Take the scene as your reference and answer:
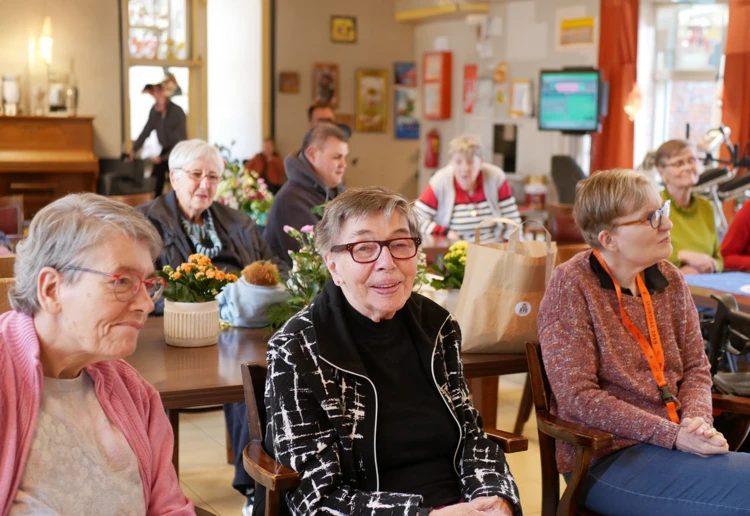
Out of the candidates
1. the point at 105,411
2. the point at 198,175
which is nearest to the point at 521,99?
the point at 198,175

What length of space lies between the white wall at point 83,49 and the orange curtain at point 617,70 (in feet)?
19.1

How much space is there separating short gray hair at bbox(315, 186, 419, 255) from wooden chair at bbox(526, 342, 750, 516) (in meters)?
0.65

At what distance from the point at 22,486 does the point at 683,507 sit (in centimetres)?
155

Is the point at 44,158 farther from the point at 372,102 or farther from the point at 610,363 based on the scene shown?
the point at 610,363

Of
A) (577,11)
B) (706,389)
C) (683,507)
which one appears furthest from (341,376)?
(577,11)

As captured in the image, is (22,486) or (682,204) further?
(682,204)

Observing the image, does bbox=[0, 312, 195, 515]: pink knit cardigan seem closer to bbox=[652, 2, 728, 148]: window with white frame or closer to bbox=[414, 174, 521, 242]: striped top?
bbox=[414, 174, 521, 242]: striped top

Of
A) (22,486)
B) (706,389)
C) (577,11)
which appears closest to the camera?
(22,486)

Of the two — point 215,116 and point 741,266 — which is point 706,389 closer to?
point 741,266

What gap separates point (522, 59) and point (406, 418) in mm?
8792

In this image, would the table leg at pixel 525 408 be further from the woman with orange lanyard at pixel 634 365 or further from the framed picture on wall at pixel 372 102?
the framed picture on wall at pixel 372 102

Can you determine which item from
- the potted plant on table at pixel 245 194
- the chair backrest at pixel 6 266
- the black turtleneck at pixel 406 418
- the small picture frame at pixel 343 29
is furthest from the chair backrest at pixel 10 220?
the small picture frame at pixel 343 29

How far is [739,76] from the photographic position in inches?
303

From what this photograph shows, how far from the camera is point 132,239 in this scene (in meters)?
1.76
